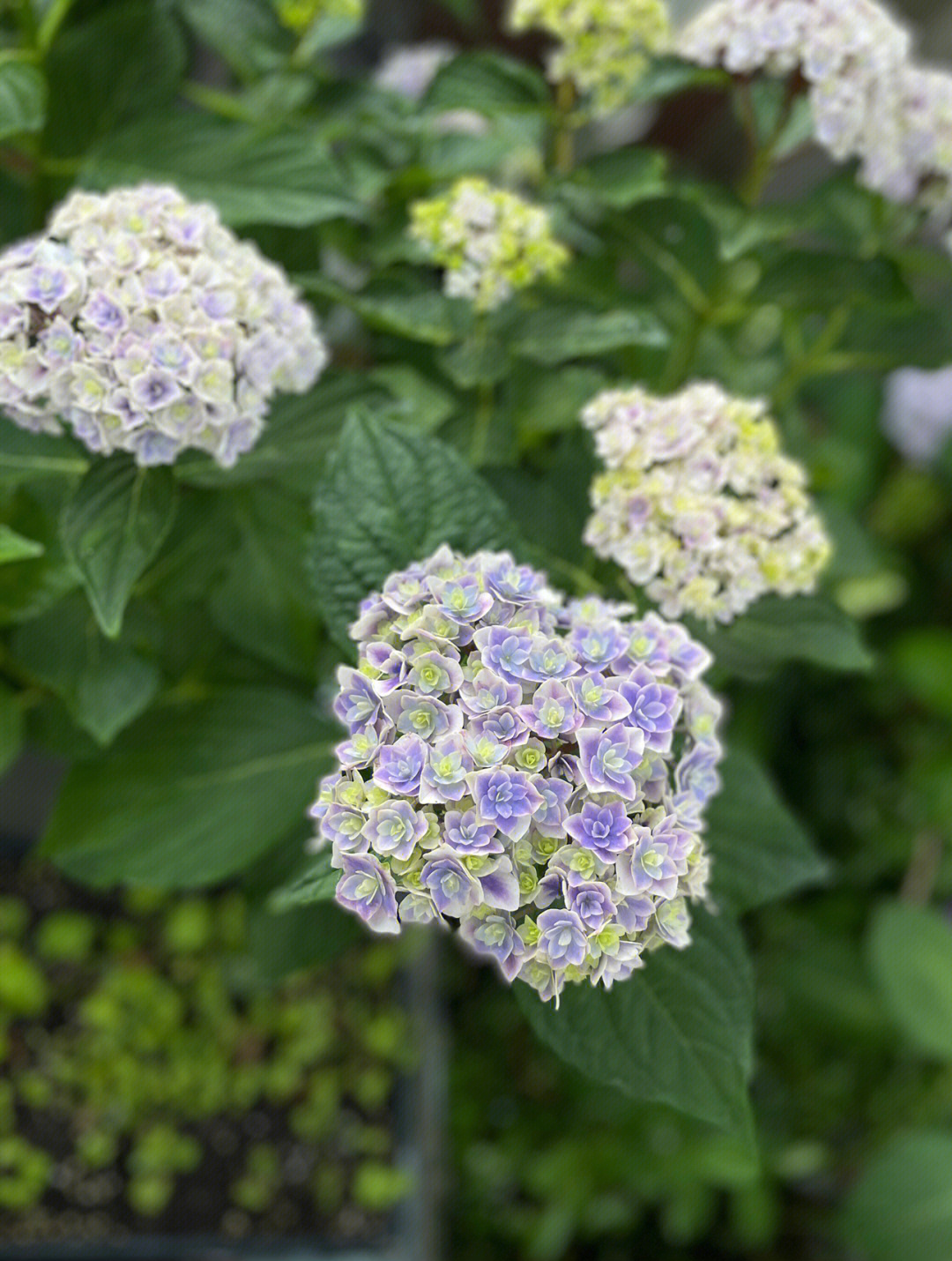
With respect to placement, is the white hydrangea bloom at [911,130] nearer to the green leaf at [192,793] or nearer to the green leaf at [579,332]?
the green leaf at [579,332]

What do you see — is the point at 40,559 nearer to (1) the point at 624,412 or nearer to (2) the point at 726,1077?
(1) the point at 624,412

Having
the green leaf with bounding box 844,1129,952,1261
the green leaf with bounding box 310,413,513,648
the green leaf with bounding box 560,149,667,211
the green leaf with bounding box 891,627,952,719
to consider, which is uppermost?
the green leaf with bounding box 560,149,667,211

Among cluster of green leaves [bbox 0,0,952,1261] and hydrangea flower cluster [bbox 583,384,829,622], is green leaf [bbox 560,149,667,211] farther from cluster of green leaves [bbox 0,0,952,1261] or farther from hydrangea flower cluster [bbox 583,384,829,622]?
hydrangea flower cluster [bbox 583,384,829,622]

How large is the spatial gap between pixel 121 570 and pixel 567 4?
0.47 meters

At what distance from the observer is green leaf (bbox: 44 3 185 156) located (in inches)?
28.7

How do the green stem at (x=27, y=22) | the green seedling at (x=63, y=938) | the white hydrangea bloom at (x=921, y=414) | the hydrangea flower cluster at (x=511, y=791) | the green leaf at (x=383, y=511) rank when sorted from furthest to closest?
the white hydrangea bloom at (x=921, y=414) < the green seedling at (x=63, y=938) < the green stem at (x=27, y=22) < the green leaf at (x=383, y=511) < the hydrangea flower cluster at (x=511, y=791)

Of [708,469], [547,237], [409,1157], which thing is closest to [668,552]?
[708,469]

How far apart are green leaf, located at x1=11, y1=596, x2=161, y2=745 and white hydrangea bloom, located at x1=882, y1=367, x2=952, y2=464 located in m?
0.99

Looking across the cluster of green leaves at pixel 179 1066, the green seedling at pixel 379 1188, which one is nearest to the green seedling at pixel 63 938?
the cluster of green leaves at pixel 179 1066

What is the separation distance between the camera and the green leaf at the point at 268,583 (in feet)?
2.31

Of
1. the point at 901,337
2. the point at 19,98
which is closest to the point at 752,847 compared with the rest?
Result: the point at 901,337

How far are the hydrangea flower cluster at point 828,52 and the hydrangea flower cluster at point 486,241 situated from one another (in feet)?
0.54

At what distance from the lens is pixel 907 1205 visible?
96cm

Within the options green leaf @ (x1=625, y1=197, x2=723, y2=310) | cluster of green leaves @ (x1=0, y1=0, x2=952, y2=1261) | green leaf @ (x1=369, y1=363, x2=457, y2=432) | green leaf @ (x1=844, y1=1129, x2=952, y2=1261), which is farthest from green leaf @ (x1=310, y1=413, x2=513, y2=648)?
green leaf @ (x1=844, y1=1129, x2=952, y2=1261)
